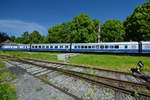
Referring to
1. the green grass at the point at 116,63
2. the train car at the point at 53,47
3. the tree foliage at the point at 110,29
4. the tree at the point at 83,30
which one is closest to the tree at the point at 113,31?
the tree foliage at the point at 110,29

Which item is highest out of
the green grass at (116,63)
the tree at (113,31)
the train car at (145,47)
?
Result: the tree at (113,31)

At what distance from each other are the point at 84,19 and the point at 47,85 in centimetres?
2684

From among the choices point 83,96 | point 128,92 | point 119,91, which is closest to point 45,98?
point 83,96

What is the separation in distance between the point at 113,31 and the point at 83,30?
1284 cm

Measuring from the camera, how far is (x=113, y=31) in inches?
1158

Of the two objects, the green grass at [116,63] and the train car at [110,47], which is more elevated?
the train car at [110,47]

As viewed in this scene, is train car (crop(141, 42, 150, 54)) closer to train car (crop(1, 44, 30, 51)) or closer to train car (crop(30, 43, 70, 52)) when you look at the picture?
train car (crop(30, 43, 70, 52))

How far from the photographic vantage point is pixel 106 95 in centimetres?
378

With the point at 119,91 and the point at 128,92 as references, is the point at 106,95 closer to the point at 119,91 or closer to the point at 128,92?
the point at 119,91

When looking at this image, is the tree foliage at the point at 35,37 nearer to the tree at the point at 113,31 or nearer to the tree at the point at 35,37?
the tree at the point at 35,37

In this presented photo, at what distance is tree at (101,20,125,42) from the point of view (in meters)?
29.1

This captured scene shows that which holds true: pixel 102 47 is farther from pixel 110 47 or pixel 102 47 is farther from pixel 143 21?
pixel 143 21

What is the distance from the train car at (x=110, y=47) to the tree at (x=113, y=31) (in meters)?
A: 13.7

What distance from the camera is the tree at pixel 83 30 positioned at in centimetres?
2584
